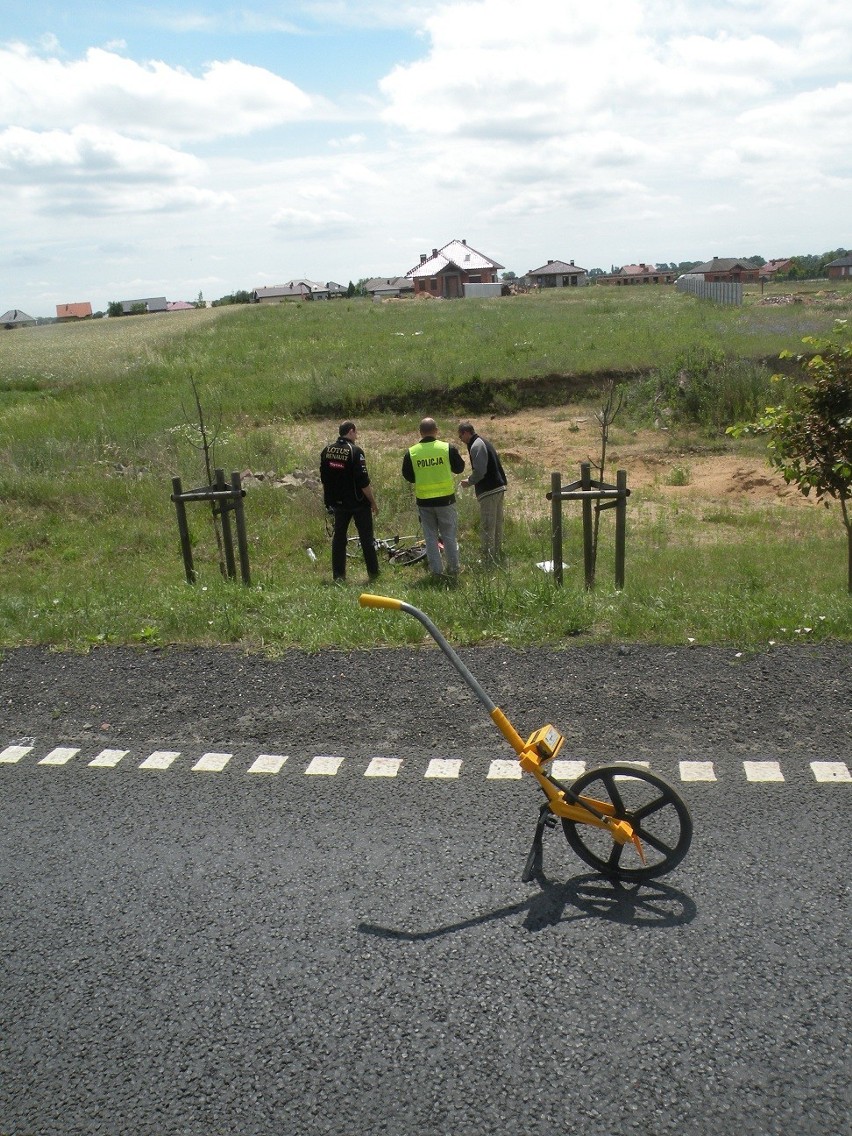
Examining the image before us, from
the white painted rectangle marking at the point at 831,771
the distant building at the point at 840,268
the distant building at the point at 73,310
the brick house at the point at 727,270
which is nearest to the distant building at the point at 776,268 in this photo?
the distant building at the point at 840,268

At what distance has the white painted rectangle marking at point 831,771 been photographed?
16.3 feet

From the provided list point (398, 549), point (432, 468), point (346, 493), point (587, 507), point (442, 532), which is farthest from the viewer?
point (398, 549)

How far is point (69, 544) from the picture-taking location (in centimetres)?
1310

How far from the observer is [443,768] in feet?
17.5

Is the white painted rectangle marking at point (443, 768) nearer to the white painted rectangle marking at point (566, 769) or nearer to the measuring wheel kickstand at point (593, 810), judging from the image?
the white painted rectangle marking at point (566, 769)

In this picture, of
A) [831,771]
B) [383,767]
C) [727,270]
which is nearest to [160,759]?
[383,767]

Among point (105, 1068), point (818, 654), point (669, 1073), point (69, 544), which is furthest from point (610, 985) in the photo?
point (69, 544)

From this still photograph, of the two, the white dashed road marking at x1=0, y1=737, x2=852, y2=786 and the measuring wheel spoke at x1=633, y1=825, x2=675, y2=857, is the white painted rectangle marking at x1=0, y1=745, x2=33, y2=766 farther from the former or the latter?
the measuring wheel spoke at x1=633, y1=825, x2=675, y2=857

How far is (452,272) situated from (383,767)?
289 ft

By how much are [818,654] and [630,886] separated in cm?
298

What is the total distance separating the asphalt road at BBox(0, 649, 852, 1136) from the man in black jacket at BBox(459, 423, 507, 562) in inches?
170

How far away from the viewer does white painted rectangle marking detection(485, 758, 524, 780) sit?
521 centimetres

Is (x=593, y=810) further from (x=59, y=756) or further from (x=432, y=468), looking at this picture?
(x=432, y=468)

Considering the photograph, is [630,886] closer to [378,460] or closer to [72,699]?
[72,699]
